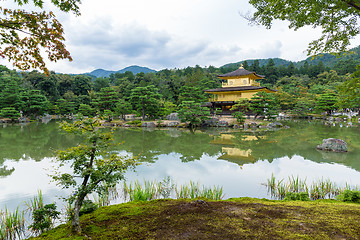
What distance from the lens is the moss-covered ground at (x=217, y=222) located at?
199cm

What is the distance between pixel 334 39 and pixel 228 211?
3.11m

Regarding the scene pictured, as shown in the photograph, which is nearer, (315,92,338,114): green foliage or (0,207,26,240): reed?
(0,207,26,240): reed

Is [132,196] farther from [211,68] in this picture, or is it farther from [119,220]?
[211,68]

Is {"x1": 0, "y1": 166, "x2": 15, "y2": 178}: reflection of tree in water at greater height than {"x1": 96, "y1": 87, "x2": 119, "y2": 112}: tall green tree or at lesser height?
lesser

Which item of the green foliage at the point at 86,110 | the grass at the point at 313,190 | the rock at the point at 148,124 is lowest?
the grass at the point at 313,190

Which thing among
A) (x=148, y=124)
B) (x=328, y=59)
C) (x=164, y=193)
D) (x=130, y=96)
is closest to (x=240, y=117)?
(x=148, y=124)

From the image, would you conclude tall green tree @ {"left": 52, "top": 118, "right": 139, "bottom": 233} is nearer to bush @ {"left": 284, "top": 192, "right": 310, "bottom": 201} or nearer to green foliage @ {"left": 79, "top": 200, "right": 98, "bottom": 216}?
green foliage @ {"left": 79, "top": 200, "right": 98, "bottom": 216}

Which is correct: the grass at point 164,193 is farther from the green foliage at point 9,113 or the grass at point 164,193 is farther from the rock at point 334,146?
the green foliage at point 9,113

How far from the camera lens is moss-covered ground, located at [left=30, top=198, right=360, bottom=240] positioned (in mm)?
1993

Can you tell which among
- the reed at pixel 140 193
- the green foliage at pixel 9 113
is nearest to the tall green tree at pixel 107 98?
the green foliage at pixel 9 113

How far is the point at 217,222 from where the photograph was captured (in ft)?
7.41

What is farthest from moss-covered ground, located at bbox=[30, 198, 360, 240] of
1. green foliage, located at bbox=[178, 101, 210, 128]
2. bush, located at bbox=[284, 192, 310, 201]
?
green foliage, located at bbox=[178, 101, 210, 128]

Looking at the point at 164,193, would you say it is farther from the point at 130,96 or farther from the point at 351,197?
the point at 130,96

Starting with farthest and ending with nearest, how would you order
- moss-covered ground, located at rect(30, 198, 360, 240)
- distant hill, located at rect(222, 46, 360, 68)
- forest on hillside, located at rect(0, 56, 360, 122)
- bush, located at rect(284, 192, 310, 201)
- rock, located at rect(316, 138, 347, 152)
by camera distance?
forest on hillside, located at rect(0, 56, 360, 122) < rock, located at rect(316, 138, 347, 152) < distant hill, located at rect(222, 46, 360, 68) < bush, located at rect(284, 192, 310, 201) < moss-covered ground, located at rect(30, 198, 360, 240)
